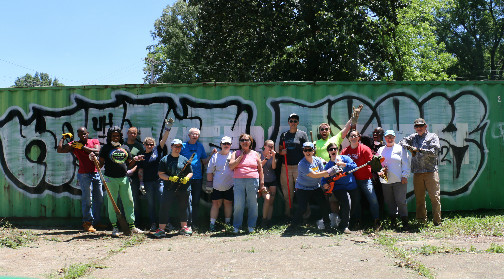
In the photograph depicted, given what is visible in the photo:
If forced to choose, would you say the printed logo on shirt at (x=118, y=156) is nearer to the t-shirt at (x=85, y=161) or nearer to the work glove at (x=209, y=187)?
the t-shirt at (x=85, y=161)

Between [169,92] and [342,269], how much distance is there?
4.62 metres

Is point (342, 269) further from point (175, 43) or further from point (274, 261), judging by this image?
point (175, 43)

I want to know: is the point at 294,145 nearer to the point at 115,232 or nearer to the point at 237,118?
the point at 237,118

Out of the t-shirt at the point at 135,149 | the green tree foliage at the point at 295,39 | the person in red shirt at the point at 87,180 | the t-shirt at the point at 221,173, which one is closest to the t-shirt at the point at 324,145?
the t-shirt at the point at 221,173

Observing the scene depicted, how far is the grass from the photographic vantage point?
6836mm

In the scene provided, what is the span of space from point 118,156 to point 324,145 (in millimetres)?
3290

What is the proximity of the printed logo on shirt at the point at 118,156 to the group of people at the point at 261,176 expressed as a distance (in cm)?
2

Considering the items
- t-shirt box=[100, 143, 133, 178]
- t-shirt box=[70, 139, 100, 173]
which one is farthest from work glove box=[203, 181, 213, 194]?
t-shirt box=[70, 139, 100, 173]

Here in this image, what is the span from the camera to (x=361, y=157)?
7418 mm

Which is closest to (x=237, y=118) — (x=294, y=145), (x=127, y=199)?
(x=294, y=145)

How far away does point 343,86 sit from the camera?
8.33 meters

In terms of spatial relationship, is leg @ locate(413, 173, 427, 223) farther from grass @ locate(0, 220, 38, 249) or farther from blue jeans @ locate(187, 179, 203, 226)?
grass @ locate(0, 220, 38, 249)

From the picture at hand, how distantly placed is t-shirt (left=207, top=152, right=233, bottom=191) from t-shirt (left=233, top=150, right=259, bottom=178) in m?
0.29

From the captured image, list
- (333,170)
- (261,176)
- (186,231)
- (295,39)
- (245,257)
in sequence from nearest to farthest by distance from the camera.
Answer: (245,257), (333,170), (186,231), (261,176), (295,39)
